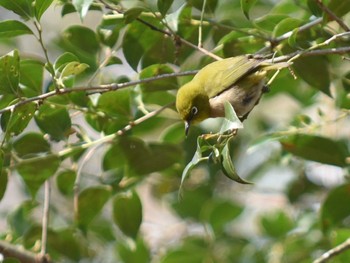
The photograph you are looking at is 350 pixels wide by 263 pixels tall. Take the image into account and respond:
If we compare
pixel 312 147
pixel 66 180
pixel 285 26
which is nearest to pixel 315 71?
pixel 285 26

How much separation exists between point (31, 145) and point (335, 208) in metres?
1.00

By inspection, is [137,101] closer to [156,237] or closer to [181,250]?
[181,250]

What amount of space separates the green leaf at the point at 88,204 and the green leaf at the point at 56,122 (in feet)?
1.07

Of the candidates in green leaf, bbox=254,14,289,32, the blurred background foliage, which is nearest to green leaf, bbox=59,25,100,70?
the blurred background foliage

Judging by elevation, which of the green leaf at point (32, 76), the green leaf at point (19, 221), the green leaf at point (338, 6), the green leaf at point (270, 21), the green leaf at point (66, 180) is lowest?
the green leaf at point (19, 221)

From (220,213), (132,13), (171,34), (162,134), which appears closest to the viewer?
(132,13)

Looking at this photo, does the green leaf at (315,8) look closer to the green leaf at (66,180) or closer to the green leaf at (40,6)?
the green leaf at (40,6)

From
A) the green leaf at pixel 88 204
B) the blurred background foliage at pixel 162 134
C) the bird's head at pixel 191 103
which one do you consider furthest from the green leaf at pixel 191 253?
the bird's head at pixel 191 103

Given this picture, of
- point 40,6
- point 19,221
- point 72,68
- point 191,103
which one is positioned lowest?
point 19,221

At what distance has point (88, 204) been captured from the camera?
2475 millimetres

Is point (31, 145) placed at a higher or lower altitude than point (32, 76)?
lower

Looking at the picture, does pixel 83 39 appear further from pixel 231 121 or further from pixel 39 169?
pixel 231 121

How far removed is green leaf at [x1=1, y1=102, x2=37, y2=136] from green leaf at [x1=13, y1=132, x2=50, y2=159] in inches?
13.7

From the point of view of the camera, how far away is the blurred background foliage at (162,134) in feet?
6.74
